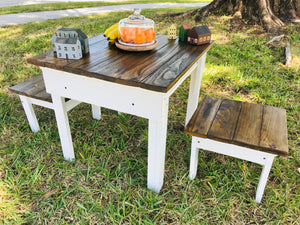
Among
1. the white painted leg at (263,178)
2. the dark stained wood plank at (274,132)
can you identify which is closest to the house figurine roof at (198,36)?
the dark stained wood plank at (274,132)

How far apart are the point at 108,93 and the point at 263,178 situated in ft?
3.74

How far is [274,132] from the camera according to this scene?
154cm

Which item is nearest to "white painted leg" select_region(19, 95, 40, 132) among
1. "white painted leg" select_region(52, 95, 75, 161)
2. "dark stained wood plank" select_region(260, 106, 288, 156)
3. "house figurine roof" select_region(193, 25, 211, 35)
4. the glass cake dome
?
"white painted leg" select_region(52, 95, 75, 161)

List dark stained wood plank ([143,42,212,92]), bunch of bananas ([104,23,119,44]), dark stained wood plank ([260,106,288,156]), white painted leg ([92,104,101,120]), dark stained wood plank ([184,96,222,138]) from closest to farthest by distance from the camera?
dark stained wood plank ([143,42,212,92]) → dark stained wood plank ([260,106,288,156]) → dark stained wood plank ([184,96,222,138]) → bunch of bananas ([104,23,119,44]) → white painted leg ([92,104,101,120])

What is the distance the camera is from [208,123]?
1.62 meters

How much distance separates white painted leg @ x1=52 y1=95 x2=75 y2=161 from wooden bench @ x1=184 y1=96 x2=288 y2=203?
2.90 feet

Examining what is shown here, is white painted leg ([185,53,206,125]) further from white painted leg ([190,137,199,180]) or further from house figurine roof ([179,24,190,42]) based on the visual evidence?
white painted leg ([190,137,199,180])

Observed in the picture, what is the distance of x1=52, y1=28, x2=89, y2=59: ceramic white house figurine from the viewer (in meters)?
1.51

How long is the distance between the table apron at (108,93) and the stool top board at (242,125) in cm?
33

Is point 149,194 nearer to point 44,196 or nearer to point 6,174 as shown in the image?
point 44,196

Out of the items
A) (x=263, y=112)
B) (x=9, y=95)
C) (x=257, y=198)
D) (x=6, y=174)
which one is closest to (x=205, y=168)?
(x=257, y=198)

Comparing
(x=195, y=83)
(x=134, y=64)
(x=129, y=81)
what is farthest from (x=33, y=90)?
(x=195, y=83)

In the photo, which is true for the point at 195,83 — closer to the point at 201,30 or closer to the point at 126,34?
the point at 201,30

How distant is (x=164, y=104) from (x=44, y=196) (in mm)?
1092
